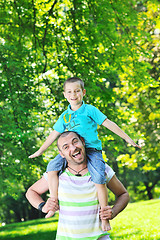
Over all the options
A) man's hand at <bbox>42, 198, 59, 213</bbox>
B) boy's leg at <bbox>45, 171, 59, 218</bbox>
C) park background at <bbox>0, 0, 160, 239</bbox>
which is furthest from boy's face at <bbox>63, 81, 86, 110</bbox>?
park background at <bbox>0, 0, 160, 239</bbox>

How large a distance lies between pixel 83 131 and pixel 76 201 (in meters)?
0.58

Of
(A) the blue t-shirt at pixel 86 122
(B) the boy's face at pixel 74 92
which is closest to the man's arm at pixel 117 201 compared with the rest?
(A) the blue t-shirt at pixel 86 122

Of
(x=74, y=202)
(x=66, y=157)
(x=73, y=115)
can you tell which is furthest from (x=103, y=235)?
Answer: (x=73, y=115)

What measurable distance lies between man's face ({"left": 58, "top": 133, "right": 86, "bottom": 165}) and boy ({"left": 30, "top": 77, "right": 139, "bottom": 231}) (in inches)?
5.1

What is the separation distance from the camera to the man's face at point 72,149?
10.5ft

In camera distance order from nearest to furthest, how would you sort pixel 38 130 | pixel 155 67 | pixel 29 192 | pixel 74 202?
pixel 74 202, pixel 29 192, pixel 38 130, pixel 155 67

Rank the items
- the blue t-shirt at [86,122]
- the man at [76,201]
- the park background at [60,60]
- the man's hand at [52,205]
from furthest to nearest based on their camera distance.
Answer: the park background at [60,60] < the blue t-shirt at [86,122] < the man's hand at [52,205] < the man at [76,201]

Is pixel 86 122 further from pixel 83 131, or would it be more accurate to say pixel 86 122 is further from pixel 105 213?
pixel 105 213

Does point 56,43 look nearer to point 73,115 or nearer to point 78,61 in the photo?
point 78,61

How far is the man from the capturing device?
3.19 metres

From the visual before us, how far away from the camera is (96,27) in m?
10.0

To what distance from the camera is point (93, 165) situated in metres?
3.29

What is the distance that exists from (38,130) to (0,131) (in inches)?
83.3

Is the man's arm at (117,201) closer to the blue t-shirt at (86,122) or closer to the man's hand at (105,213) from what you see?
the man's hand at (105,213)
